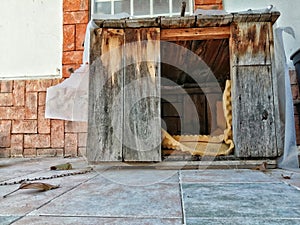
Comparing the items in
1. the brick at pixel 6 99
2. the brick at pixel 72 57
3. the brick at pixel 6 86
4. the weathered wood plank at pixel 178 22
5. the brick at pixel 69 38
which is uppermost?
the brick at pixel 69 38

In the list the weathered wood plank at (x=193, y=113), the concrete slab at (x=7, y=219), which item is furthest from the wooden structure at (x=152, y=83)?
the weathered wood plank at (x=193, y=113)

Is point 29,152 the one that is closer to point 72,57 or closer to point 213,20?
point 72,57

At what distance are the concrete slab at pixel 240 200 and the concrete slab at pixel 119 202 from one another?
54 mm

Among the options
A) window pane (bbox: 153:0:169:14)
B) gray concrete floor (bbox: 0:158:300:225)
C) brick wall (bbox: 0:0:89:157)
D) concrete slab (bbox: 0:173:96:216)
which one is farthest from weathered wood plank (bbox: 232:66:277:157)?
brick wall (bbox: 0:0:89:157)

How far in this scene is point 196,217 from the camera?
755 millimetres

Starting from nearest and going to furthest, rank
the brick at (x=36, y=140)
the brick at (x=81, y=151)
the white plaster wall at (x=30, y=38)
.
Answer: the brick at (x=81, y=151), the brick at (x=36, y=140), the white plaster wall at (x=30, y=38)

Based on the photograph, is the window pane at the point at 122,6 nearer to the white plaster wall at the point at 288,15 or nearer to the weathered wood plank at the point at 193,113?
the white plaster wall at the point at 288,15

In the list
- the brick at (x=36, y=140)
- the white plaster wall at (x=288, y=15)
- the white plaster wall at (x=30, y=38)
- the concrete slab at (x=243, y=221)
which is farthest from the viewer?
the white plaster wall at (x=30, y=38)

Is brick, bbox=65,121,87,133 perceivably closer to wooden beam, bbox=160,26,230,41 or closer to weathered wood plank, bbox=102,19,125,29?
weathered wood plank, bbox=102,19,125,29

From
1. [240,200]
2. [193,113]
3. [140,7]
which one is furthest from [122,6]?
[240,200]

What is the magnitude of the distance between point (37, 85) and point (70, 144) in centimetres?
76

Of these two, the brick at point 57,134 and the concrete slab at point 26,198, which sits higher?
the brick at point 57,134

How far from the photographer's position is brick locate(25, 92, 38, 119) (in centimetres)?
311

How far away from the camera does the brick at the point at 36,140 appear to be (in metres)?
3.08
